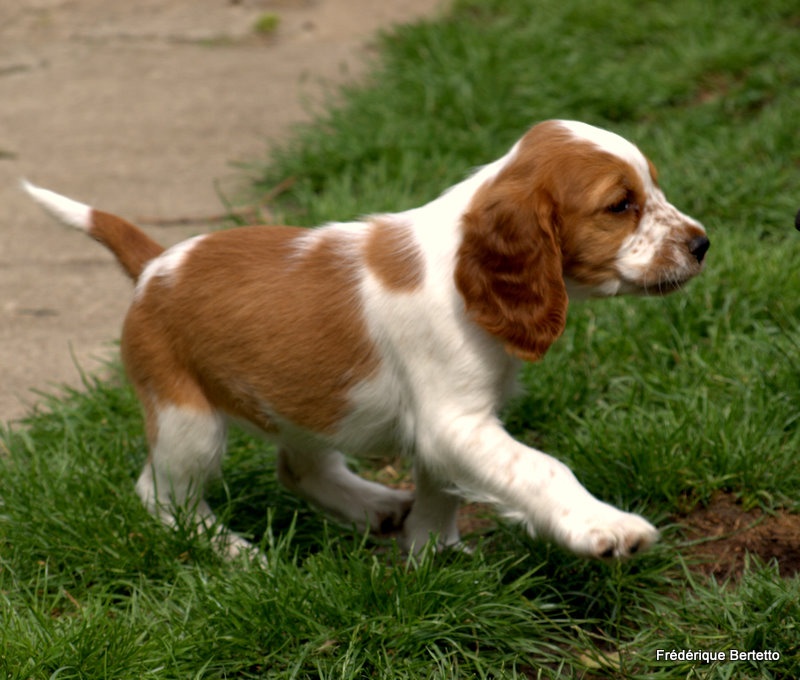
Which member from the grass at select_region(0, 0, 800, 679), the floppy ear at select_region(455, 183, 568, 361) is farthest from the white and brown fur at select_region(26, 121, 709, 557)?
the grass at select_region(0, 0, 800, 679)

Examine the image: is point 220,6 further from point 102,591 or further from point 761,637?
point 761,637

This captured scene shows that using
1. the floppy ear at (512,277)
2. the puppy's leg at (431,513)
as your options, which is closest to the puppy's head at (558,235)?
the floppy ear at (512,277)

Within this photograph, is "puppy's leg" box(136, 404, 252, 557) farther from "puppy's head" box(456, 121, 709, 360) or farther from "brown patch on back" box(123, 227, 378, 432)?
"puppy's head" box(456, 121, 709, 360)

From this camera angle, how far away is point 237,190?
6.77 metres

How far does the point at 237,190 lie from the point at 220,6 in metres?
3.55

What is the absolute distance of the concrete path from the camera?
566 cm

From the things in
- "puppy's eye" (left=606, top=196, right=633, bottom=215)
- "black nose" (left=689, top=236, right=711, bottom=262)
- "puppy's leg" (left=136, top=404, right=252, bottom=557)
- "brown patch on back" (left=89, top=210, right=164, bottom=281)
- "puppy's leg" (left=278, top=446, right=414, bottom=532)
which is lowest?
"puppy's leg" (left=278, top=446, right=414, bottom=532)

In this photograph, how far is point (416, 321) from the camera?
11.7 feet

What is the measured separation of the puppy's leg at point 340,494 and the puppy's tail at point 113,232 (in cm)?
84

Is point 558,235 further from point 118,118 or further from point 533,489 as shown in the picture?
point 118,118

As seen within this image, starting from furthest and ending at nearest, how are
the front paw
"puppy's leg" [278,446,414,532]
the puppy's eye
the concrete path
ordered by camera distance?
the concrete path → "puppy's leg" [278,446,414,532] → the puppy's eye → the front paw

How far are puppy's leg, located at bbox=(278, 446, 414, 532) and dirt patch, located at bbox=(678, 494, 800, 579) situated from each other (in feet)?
3.32

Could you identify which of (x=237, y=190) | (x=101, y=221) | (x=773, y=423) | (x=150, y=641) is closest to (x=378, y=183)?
(x=237, y=190)

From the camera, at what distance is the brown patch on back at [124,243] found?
411 centimetres
